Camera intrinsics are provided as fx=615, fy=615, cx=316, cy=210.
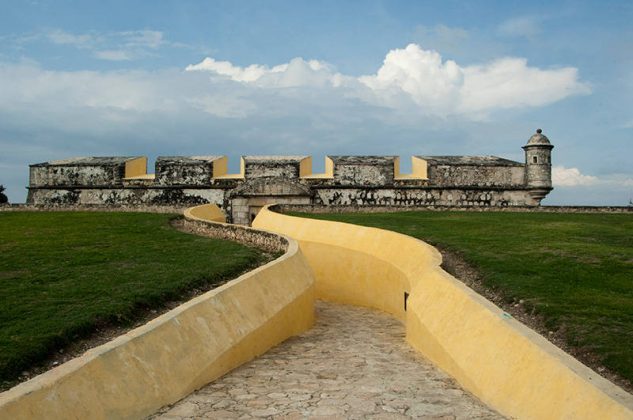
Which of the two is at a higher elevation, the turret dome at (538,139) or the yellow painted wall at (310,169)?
the turret dome at (538,139)

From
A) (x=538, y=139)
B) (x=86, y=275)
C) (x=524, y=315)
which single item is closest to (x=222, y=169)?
(x=538, y=139)

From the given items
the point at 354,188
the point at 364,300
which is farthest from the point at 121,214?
the point at 364,300

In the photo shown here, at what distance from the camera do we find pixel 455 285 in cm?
866

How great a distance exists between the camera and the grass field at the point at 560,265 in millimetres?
7086

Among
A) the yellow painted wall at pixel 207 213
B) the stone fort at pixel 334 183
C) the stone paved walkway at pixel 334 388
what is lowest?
the stone paved walkway at pixel 334 388

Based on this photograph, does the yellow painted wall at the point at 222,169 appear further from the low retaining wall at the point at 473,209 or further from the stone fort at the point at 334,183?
the low retaining wall at the point at 473,209

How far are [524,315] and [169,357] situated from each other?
15.6ft

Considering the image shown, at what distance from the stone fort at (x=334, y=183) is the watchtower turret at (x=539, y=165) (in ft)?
0.13

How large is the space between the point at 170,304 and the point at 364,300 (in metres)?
6.31

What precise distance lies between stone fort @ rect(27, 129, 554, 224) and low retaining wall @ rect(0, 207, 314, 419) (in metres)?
16.0

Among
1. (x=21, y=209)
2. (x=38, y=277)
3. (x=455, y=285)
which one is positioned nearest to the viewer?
(x=455, y=285)

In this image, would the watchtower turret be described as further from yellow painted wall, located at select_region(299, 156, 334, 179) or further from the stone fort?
yellow painted wall, located at select_region(299, 156, 334, 179)

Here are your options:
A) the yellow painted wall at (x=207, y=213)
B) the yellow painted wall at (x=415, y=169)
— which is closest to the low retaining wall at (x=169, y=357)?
the yellow painted wall at (x=207, y=213)

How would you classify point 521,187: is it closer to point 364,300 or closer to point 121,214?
point 364,300
